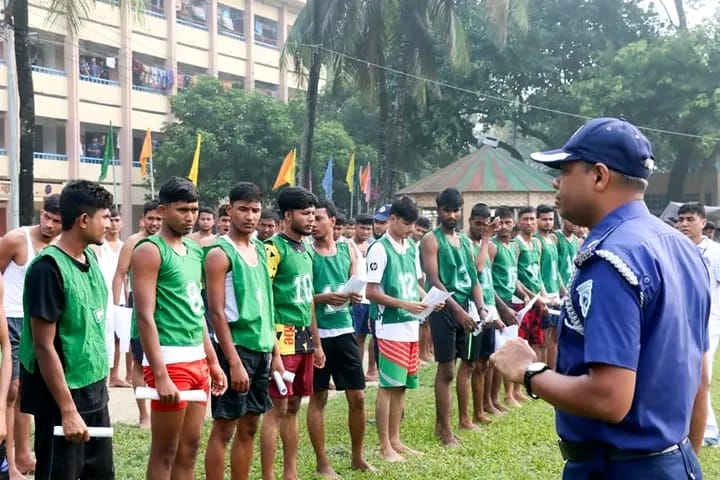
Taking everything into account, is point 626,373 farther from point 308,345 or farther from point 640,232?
point 308,345

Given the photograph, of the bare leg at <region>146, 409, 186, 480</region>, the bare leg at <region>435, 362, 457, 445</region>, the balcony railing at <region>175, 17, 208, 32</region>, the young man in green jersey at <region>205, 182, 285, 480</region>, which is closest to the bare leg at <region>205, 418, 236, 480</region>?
the young man in green jersey at <region>205, 182, 285, 480</region>

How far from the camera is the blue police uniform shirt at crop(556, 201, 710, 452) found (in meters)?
2.28

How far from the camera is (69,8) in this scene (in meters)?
12.0

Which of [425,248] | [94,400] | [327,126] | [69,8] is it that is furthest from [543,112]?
[94,400]

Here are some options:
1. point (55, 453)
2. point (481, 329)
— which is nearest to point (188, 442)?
point (55, 453)

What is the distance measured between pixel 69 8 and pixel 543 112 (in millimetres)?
20842

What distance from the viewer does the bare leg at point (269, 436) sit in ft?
17.9

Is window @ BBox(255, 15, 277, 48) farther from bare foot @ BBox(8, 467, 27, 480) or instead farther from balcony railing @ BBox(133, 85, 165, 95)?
bare foot @ BBox(8, 467, 27, 480)

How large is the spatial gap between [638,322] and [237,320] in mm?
3149

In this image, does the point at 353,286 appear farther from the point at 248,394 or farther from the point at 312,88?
the point at 312,88

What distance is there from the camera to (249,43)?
42.6m

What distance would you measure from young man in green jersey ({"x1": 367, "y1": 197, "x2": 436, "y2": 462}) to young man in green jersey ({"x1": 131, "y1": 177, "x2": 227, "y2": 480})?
85.0 inches

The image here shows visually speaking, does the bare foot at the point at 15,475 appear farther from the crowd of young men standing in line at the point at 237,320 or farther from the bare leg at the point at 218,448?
the bare leg at the point at 218,448

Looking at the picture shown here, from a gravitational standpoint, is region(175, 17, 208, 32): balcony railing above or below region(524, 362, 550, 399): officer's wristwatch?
above
